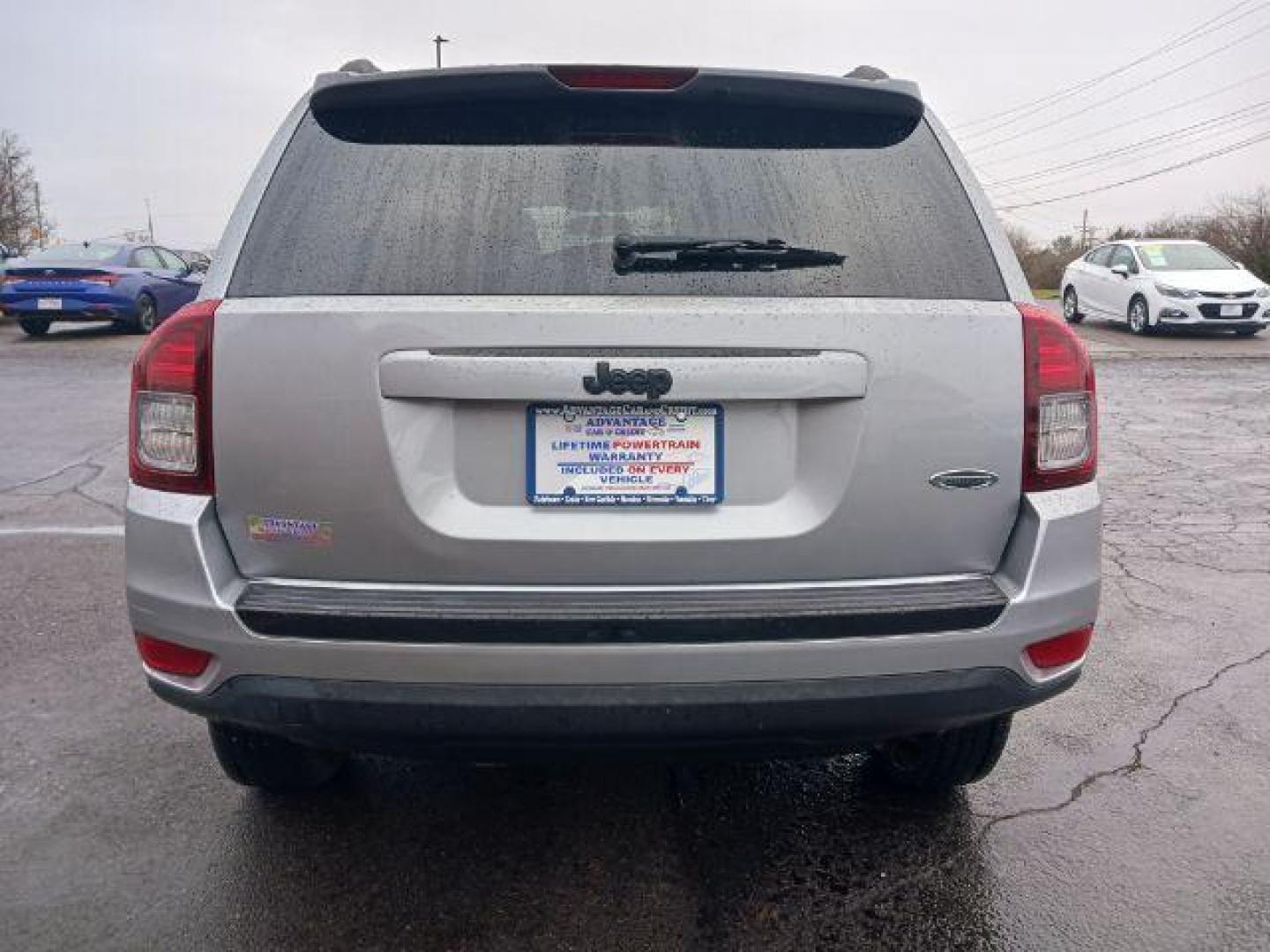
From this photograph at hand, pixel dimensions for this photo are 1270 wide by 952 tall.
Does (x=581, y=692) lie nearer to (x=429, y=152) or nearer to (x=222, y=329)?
(x=222, y=329)

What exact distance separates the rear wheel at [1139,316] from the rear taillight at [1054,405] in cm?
1677

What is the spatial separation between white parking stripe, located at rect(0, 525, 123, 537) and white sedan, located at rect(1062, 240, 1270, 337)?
1602 cm

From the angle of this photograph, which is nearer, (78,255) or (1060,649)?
(1060,649)

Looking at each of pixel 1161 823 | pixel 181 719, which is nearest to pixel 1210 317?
pixel 1161 823

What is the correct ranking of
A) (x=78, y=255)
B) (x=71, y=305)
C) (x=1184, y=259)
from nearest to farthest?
(x=71, y=305) → (x=78, y=255) → (x=1184, y=259)

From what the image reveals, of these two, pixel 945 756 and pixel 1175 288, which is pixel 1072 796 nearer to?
pixel 945 756

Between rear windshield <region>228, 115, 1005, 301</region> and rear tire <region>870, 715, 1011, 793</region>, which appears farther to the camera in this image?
rear tire <region>870, 715, 1011, 793</region>

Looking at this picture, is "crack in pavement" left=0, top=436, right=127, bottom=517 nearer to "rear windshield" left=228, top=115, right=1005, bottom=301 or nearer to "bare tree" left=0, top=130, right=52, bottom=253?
"rear windshield" left=228, top=115, right=1005, bottom=301

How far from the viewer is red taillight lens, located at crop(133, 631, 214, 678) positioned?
2.09 m

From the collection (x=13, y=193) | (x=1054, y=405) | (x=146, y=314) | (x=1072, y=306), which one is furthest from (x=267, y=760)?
(x=13, y=193)

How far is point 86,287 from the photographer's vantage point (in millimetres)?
15773

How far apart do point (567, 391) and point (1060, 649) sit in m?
1.17

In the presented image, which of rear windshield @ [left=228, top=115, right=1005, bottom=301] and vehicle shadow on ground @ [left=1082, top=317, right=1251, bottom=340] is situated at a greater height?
rear windshield @ [left=228, top=115, right=1005, bottom=301]

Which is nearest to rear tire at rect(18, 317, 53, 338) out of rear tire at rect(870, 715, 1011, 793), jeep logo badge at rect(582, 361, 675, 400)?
rear tire at rect(870, 715, 1011, 793)
